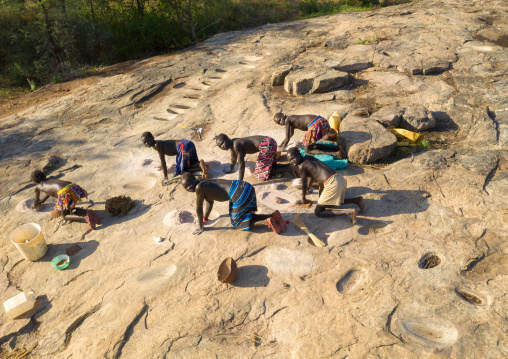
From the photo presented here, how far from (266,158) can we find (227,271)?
85.4 inches

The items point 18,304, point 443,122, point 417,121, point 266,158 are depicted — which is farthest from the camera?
point 443,122

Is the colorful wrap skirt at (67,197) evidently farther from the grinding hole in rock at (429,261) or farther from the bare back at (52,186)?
the grinding hole in rock at (429,261)

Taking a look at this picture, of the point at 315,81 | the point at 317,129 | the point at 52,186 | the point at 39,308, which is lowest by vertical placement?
the point at 39,308

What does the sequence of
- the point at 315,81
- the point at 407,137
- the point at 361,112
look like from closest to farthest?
the point at 407,137 → the point at 361,112 → the point at 315,81

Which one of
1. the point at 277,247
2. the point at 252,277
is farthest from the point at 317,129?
the point at 252,277

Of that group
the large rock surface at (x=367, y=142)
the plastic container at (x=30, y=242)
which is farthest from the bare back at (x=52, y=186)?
the large rock surface at (x=367, y=142)

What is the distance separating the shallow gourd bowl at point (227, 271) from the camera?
3.85m

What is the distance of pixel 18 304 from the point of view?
12.6 feet

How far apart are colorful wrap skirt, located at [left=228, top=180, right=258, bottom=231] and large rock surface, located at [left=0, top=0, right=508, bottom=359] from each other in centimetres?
23

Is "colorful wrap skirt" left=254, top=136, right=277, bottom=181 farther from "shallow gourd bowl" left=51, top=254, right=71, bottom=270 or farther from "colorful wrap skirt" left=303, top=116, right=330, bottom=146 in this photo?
"shallow gourd bowl" left=51, top=254, right=71, bottom=270

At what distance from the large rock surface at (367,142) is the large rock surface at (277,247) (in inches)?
7.1

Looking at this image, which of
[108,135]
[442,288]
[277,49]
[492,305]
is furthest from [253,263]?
[277,49]

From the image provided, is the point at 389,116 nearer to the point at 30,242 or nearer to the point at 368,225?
the point at 368,225

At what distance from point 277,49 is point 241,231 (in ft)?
26.9
